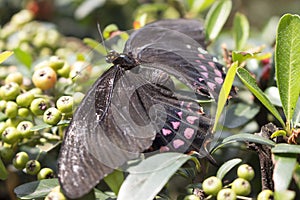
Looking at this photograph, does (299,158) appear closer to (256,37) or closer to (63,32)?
(256,37)

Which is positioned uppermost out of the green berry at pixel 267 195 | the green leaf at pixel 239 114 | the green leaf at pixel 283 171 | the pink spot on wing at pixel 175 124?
the pink spot on wing at pixel 175 124

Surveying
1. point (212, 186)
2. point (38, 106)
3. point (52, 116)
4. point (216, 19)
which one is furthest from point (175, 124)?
point (216, 19)

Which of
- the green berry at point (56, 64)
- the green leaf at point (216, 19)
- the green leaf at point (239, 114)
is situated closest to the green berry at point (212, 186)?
the green leaf at point (239, 114)

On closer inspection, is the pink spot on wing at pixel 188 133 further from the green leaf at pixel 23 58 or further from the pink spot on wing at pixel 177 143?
the green leaf at pixel 23 58

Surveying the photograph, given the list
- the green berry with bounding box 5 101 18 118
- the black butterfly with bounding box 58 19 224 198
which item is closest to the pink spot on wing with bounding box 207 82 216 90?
the black butterfly with bounding box 58 19 224 198

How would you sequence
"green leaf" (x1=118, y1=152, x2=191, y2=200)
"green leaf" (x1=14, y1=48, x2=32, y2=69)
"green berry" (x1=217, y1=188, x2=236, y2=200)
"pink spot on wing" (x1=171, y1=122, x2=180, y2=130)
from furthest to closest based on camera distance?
"green leaf" (x1=14, y1=48, x2=32, y2=69)
"pink spot on wing" (x1=171, y1=122, x2=180, y2=130)
"green berry" (x1=217, y1=188, x2=236, y2=200)
"green leaf" (x1=118, y1=152, x2=191, y2=200)

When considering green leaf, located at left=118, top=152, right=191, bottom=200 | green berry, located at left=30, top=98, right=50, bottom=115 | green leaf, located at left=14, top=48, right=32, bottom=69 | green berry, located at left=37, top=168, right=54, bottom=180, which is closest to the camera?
green leaf, located at left=118, top=152, right=191, bottom=200

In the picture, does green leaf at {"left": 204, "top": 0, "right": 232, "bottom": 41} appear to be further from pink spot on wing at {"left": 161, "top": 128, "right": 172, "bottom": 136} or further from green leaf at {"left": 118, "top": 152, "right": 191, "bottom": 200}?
green leaf at {"left": 118, "top": 152, "right": 191, "bottom": 200}

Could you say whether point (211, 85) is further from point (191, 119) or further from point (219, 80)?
point (191, 119)
